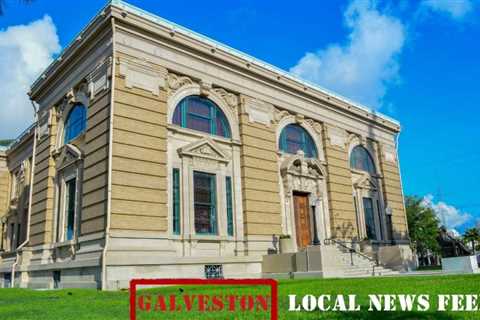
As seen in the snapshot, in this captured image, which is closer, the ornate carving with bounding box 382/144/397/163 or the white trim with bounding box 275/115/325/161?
the white trim with bounding box 275/115/325/161

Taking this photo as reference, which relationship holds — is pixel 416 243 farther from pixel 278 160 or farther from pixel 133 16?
pixel 133 16

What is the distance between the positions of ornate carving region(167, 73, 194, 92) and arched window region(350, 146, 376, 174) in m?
15.0

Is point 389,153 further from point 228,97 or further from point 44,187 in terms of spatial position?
point 44,187

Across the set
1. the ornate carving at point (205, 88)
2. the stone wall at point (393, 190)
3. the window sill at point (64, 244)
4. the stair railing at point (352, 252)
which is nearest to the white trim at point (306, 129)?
the ornate carving at point (205, 88)

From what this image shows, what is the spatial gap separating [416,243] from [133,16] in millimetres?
34318

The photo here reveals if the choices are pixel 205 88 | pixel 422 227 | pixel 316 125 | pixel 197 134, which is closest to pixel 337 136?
pixel 316 125

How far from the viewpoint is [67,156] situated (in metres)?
21.8

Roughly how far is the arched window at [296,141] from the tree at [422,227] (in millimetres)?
18832

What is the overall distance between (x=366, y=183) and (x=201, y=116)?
15.1 metres

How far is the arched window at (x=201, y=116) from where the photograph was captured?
21.3 metres

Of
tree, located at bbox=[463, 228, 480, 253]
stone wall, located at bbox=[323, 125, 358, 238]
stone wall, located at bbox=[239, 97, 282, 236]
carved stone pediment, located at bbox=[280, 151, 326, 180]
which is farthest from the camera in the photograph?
tree, located at bbox=[463, 228, 480, 253]

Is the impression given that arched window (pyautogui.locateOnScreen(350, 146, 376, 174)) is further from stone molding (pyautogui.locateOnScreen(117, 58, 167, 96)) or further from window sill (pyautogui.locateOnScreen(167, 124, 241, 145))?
stone molding (pyautogui.locateOnScreen(117, 58, 167, 96))

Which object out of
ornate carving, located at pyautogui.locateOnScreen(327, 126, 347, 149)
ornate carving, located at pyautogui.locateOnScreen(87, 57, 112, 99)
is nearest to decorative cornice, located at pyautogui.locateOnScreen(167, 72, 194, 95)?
ornate carving, located at pyautogui.locateOnScreen(87, 57, 112, 99)

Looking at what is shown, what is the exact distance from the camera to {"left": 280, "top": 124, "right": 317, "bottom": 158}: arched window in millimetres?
26234
